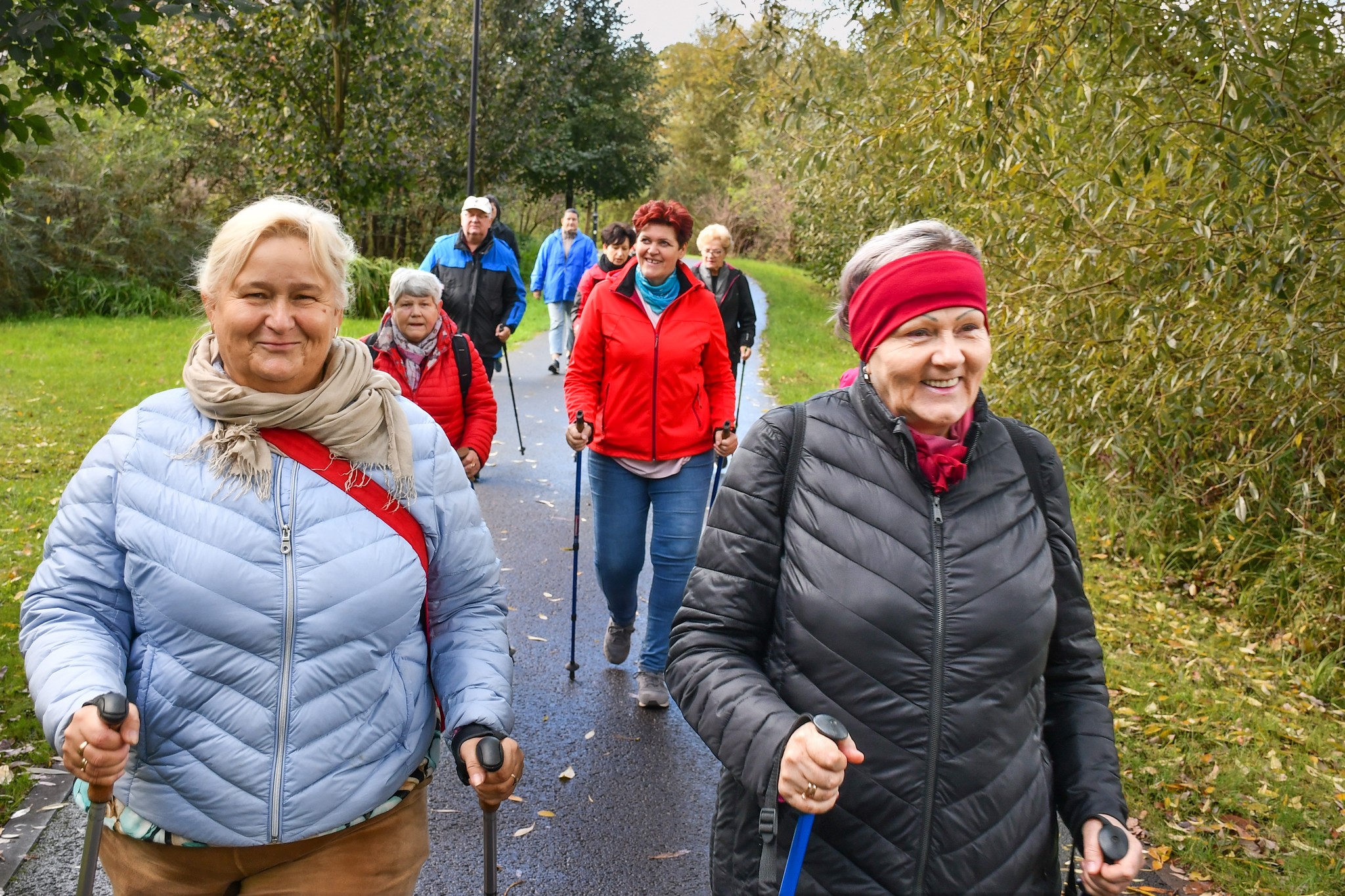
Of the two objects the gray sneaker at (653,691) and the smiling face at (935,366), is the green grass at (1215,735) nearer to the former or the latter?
the smiling face at (935,366)

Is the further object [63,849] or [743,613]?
[63,849]

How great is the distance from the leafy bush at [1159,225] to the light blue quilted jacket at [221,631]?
2834 mm

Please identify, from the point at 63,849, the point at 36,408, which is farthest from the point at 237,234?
the point at 36,408

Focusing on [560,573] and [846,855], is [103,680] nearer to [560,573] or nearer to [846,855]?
[846,855]

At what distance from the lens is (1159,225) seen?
19.1 feet

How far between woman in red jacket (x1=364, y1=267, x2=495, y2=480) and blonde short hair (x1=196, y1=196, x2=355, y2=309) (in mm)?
3458

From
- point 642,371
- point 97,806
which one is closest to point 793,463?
point 97,806

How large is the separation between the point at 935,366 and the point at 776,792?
34.8 inches

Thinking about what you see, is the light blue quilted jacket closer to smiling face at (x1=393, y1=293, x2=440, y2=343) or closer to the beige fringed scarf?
the beige fringed scarf

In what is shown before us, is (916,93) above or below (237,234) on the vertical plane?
above

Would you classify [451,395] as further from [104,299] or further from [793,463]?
[104,299]

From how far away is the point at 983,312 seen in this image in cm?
221

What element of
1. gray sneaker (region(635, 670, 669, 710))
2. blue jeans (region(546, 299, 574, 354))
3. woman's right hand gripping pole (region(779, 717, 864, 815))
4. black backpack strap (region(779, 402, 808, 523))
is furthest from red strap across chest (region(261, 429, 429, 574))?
blue jeans (region(546, 299, 574, 354))

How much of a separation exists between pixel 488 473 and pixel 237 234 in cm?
776
